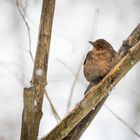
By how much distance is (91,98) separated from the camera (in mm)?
1057

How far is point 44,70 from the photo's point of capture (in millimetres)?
967

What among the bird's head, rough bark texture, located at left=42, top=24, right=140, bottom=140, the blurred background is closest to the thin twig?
rough bark texture, located at left=42, top=24, right=140, bottom=140

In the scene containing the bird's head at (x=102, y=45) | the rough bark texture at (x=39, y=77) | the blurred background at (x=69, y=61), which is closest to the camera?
the rough bark texture at (x=39, y=77)

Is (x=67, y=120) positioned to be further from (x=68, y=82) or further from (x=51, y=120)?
(x=68, y=82)

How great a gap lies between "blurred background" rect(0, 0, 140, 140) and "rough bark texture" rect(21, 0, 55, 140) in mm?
1236

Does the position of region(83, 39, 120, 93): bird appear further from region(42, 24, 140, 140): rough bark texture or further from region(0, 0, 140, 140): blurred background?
region(0, 0, 140, 140): blurred background

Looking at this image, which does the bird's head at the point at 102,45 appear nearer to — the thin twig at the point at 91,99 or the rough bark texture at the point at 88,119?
the rough bark texture at the point at 88,119

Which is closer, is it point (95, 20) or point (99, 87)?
point (99, 87)

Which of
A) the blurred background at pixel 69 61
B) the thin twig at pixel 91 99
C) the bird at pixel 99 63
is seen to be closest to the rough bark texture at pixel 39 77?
the thin twig at pixel 91 99

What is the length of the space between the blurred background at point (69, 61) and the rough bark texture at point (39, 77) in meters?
1.24

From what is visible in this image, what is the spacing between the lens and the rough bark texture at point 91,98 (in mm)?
1023

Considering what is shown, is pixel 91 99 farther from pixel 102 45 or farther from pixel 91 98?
pixel 102 45

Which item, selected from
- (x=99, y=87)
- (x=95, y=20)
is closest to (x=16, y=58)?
(x=95, y=20)

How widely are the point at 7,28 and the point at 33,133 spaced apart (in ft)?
6.27
